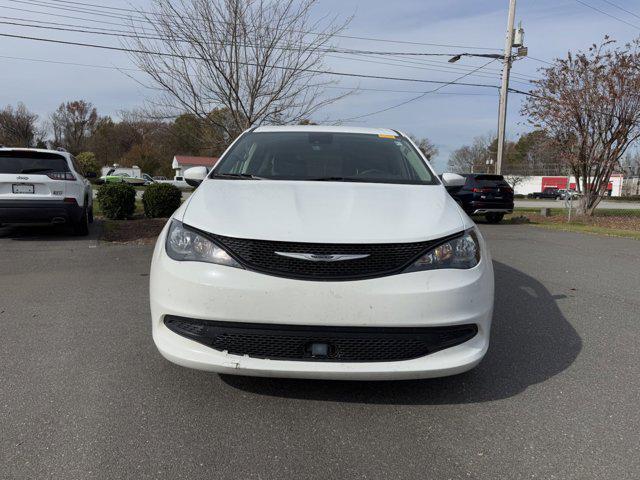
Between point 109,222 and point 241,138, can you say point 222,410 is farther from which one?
point 109,222

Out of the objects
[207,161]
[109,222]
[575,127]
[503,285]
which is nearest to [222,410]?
[503,285]

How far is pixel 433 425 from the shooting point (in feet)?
8.65

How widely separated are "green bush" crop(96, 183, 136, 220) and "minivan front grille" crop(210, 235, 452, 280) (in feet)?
33.7

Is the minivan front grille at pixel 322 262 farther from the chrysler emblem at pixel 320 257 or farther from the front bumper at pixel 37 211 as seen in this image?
the front bumper at pixel 37 211

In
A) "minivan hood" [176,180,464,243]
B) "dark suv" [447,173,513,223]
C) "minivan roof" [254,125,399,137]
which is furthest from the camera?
"dark suv" [447,173,513,223]

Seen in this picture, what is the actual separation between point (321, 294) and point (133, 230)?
28.5 feet

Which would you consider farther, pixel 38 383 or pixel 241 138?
pixel 241 138

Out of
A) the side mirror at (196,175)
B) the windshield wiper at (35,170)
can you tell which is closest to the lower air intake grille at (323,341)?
the side mirror at (196,175)

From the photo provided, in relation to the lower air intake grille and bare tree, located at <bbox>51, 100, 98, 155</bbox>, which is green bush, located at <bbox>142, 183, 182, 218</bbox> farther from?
bare tree, located at <bbox>51, 100, 98, 155</bbox>

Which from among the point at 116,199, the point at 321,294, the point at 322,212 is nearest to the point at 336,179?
the point at 322,212

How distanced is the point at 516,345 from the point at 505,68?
17305mm

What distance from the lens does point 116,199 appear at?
38.9 ft

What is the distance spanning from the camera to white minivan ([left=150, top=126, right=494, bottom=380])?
2494 mm

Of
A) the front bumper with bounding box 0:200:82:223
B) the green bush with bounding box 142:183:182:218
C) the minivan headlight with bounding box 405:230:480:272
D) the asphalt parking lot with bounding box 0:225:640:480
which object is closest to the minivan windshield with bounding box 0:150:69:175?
the front bumper with bounding box 0:200:82:223
